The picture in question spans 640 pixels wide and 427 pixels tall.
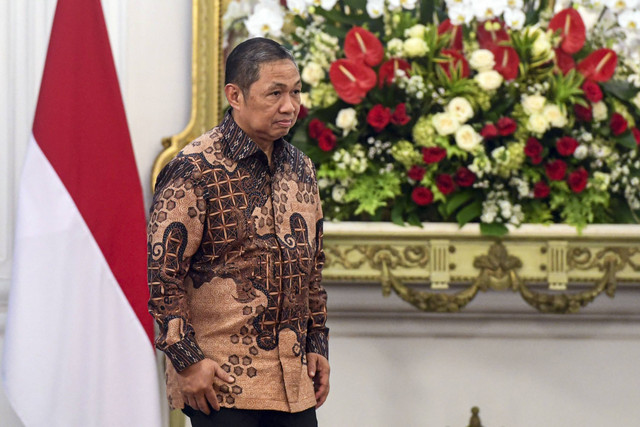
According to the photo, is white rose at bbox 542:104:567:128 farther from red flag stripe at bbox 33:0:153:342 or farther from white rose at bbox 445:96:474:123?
red flag stripe at bbox 33:0:153:342

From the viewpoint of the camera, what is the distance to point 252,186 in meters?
1.81

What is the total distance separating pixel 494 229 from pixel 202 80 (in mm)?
1214

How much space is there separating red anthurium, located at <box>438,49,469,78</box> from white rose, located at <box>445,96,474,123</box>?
0.13 meters

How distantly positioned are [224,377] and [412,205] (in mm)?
1409

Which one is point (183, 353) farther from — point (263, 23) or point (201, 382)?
point (263, 23)

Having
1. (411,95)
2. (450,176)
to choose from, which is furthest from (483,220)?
(411,95)

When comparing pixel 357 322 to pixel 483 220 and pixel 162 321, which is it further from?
pixel 162 321

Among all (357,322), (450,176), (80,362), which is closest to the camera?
(80,362)

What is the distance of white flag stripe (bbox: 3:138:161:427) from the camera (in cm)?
268

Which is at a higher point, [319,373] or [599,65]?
[599,65]

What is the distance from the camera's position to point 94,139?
2793mm

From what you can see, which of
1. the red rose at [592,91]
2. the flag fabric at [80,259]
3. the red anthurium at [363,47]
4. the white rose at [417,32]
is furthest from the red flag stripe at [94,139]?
the red rose at [592,91]

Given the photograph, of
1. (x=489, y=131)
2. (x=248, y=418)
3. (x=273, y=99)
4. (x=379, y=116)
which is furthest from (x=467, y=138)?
(x=248, y=418)

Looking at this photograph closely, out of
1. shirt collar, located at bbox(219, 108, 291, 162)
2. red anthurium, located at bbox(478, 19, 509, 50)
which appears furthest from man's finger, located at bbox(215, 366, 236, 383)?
red anthurium, located at bbox(478, 19, 509, 50)
